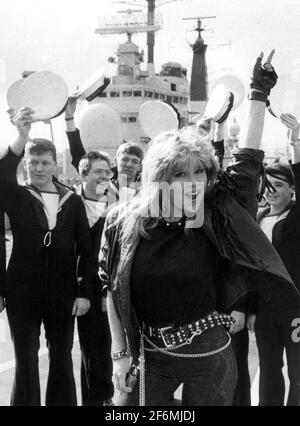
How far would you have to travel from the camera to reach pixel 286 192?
343 centimetres

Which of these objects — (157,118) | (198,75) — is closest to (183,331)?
(157,118)

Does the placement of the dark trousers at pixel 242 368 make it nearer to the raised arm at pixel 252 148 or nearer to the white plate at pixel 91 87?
the raised arm at pixel 252 148

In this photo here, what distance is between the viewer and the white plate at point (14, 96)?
12.1ft

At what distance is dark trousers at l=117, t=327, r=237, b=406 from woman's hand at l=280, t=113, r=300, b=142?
1.40 metres

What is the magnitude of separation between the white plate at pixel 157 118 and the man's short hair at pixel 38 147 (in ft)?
5.64

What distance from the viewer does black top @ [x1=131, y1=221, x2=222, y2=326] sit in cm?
211

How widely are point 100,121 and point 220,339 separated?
4205 millimetres

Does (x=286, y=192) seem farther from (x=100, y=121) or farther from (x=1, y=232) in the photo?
(x=100, y=121)

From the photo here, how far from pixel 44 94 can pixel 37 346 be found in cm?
170


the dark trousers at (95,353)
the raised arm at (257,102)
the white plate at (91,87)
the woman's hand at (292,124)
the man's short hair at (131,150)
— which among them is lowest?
the dark trousers at (95,353)

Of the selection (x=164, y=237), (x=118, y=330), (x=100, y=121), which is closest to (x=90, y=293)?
(x=118, y=330)

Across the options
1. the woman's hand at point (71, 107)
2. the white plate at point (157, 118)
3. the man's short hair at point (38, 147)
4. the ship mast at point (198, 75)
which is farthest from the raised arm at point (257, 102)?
the ship mast at point (198, 75)

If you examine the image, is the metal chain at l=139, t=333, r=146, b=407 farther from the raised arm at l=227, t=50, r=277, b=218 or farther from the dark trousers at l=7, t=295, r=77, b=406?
the dark trousers at l=7, t=295, r=77, b=406

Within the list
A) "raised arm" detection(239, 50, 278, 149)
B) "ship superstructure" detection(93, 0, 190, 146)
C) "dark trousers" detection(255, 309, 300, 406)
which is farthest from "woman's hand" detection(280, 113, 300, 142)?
"ship superstructure" detection(93, 0, 190, 146)
